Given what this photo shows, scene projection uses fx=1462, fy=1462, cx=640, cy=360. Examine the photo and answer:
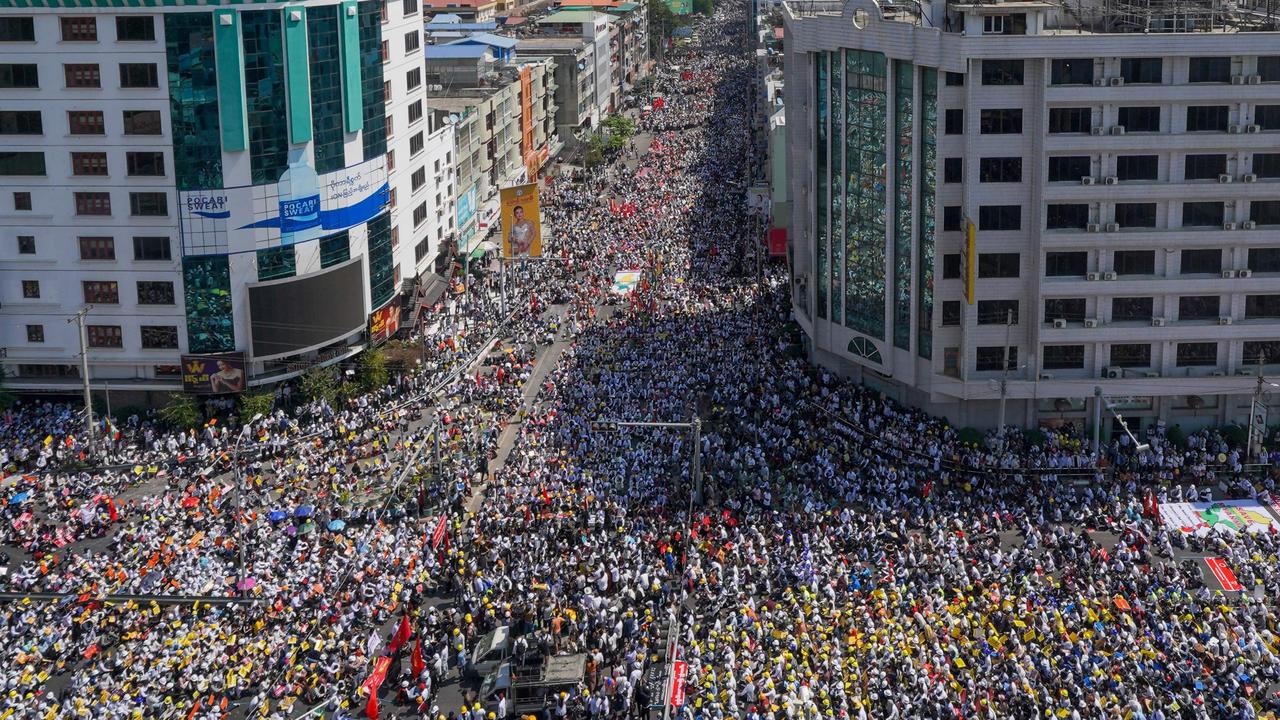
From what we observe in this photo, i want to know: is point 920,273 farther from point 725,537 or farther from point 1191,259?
point 725,537

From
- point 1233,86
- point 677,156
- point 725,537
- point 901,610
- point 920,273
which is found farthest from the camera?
point 677,156

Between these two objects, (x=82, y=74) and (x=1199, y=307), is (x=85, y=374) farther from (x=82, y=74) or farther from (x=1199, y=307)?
(x=1199, y=307)

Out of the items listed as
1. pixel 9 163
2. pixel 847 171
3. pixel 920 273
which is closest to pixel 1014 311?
pixel 920 273

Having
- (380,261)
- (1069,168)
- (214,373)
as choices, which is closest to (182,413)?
(214,373)

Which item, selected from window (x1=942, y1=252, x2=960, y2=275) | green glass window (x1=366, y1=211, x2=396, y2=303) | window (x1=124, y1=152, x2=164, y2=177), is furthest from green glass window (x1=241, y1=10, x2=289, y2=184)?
window (x1=942, y1=252, x2=960, y2=275)

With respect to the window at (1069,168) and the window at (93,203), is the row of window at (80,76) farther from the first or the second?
the window at (1069,168)

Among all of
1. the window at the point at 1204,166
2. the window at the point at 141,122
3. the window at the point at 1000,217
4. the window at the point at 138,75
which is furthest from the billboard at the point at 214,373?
the window at the point at 1204,166

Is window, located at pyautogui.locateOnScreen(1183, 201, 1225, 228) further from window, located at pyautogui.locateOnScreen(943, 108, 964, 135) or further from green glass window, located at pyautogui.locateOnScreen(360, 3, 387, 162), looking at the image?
green glass window, located at pyautogui.locateOnScreen(360, 3, 387, 162)
